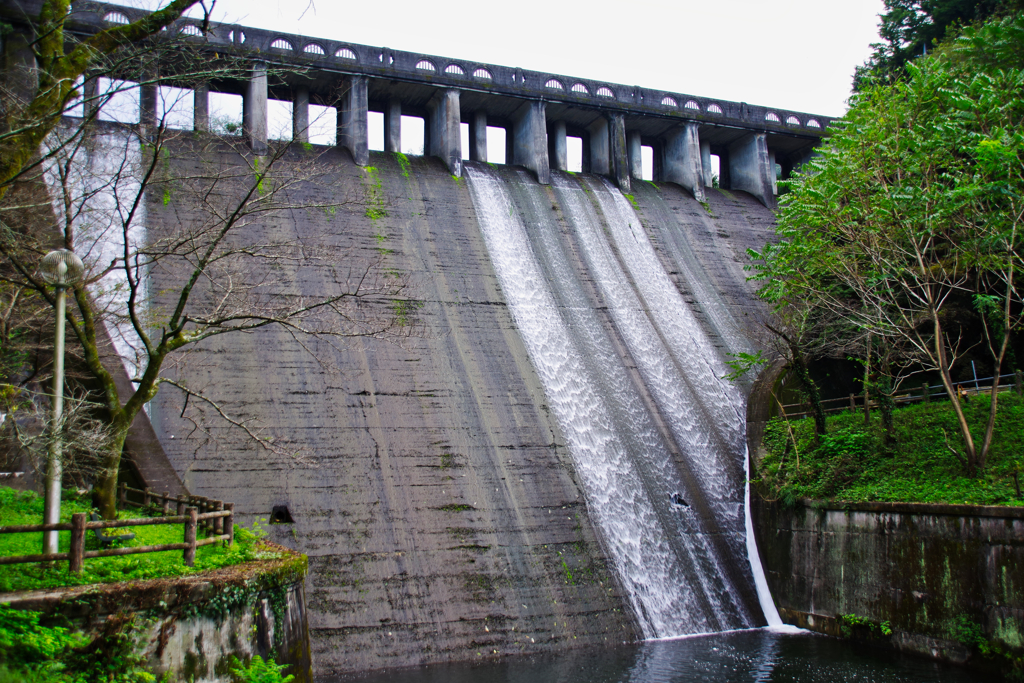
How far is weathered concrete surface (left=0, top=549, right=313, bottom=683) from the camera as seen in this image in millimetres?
5973

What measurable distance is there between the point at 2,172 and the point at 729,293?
1759cm

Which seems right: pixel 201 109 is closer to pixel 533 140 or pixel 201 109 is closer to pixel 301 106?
pixel 301 106

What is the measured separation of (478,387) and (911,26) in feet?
83.5

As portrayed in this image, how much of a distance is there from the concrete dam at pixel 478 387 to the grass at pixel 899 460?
1128 millimetres

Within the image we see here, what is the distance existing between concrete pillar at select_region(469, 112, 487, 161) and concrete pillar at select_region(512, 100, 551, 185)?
121cm

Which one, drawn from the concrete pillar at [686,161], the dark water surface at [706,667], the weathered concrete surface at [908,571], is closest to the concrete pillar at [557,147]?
the concrete pillar at [686,161]

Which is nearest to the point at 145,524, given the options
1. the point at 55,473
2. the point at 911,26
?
the point at 55,473

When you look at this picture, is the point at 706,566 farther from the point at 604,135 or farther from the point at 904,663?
the point at 604,135

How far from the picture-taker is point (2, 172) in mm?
7844

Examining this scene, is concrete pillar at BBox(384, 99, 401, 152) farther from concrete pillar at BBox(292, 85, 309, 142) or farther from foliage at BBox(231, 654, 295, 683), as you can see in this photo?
foliage at BBox(231, 654, 295, 683)

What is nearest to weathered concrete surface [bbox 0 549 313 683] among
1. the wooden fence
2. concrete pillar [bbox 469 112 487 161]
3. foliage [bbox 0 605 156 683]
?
foliage [bbox 0 605 156 683]

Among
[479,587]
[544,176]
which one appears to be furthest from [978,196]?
[544,176]

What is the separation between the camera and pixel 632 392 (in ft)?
51.5

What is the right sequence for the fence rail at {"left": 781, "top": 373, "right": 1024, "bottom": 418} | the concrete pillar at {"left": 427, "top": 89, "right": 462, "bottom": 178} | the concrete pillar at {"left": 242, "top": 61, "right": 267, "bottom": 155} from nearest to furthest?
the fence rail at {"left": 781, "top": 373, "right": 1024, "bottom": 418}
the concrete pillar at {"left": 242, "top": 61, "right": 267, "bottom": 155}
the concrete pillar at {"left": 427, "top": 89, "right": 462, "bottom": 178}
